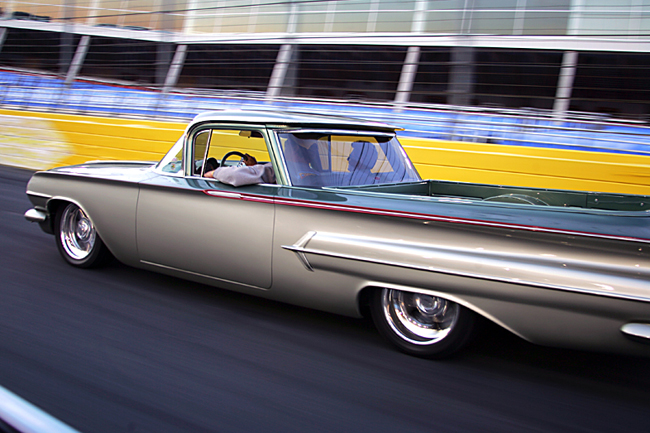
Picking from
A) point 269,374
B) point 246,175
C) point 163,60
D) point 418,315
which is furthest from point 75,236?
point 163,60

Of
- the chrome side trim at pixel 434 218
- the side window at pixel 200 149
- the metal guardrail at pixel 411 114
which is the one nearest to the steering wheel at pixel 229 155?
the side window at pixel 200 149

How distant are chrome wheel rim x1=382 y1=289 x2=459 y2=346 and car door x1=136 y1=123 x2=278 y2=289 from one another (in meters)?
0.78

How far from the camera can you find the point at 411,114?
6766 mm

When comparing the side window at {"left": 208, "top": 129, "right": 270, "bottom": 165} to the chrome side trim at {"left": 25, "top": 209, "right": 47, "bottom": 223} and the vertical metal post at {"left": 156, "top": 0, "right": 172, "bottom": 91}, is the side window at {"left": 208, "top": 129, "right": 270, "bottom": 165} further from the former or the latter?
the vertical metal post at {"left": 156, "top": 0, "right": 172, "bottom": 91}

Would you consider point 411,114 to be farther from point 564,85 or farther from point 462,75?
point 564,85

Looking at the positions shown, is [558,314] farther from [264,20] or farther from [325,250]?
[264,20]

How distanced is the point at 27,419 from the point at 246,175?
2.25 metres

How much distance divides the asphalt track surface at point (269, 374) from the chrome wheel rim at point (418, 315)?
0.46 ft

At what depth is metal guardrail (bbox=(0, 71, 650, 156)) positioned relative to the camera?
5645mm

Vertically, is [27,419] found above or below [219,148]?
below

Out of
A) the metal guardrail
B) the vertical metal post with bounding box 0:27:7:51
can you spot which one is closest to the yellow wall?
the metal guardrail

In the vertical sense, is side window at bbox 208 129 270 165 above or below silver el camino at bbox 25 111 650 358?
above

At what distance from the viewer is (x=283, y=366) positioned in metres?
2.76

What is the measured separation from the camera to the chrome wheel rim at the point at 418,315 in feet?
9.14
